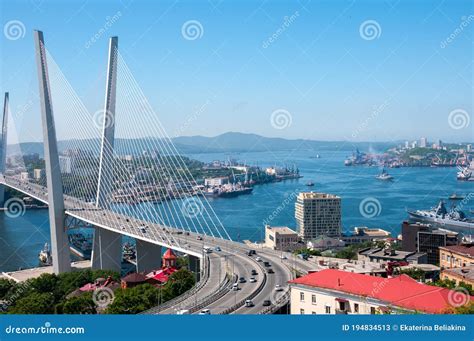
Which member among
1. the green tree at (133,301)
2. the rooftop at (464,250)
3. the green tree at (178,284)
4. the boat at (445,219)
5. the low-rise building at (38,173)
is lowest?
the boat at (445,219)

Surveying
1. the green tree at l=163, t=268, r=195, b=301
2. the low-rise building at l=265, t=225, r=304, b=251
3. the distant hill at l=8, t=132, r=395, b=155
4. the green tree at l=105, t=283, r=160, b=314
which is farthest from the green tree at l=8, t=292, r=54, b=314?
the distant hill at l=8, t=132, r=395, b=155

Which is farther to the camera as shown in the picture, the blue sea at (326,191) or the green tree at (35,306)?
the blue sea at (326,191)

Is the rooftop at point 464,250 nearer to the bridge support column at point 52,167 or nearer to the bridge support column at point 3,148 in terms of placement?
the bridge support column at point 52,167

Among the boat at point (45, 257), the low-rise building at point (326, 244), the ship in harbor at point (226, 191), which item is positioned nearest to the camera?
the boat at point (45, 257)

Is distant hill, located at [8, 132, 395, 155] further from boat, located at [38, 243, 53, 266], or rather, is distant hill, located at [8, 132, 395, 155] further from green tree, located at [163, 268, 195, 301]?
green tree, located at [163, 268, 195, 301]

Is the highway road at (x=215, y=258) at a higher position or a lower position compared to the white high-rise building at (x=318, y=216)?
higher

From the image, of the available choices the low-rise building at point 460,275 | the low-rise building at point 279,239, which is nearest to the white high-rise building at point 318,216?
the low-rise building at point 279,239

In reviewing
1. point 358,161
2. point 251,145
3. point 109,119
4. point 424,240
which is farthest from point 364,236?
point 251,145
